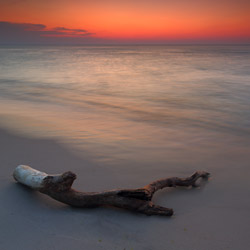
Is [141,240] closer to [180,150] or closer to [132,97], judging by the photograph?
[180,150]

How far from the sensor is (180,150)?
17.2 ft

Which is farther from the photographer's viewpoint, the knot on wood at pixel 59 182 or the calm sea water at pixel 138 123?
the calm sea water at pixel 138 123

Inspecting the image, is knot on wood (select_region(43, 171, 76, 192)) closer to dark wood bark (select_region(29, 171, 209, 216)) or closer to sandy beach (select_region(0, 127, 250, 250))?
dark wood bark (select_region(29, 171, 209, 216))

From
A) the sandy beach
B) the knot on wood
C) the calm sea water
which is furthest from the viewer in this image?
the calm sea water

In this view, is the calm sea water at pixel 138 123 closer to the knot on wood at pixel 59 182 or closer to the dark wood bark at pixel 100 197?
the dark wood bark at pixel 100 197

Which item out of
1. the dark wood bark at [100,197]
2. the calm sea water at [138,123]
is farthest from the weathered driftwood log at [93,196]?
the calm sea water at [138,123]

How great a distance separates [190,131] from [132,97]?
5601 millimetres

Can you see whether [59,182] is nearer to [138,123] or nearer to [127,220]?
[127,220]

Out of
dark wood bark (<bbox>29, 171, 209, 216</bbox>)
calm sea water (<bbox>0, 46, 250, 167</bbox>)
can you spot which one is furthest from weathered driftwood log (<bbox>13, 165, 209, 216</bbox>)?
calm sea water (<bbox>0, 46, 250, 167</bbox>)

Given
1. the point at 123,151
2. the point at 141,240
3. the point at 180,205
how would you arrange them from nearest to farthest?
the point at 141,240, the point at 180,205, the point at 123,151

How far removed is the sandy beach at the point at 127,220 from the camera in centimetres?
265

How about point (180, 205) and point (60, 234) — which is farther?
point (180, 205)

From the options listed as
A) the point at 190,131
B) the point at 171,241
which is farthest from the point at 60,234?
the point at 190,131

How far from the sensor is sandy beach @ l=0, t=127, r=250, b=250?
8.71 feet
